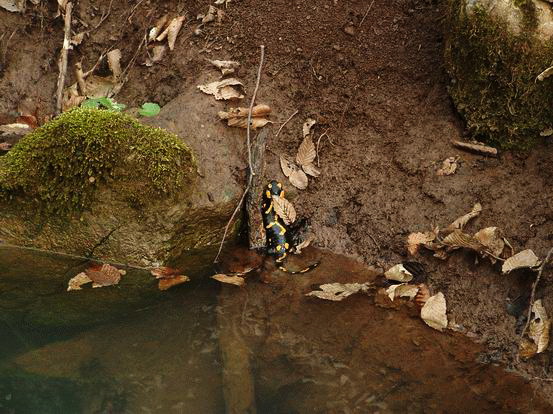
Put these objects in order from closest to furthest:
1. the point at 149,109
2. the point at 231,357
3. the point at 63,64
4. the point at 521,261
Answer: the point at 231,357
the point at 521,261
the point at 149,109
the point at 63,64

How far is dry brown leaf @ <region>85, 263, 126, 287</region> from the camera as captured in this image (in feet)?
17.9

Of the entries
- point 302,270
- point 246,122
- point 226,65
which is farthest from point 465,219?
point 226,65

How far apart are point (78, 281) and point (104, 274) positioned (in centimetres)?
22

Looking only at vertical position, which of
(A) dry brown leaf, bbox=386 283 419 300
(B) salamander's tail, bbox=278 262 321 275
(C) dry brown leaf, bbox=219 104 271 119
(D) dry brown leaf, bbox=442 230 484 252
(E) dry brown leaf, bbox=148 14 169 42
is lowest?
(B) salamander's tail, bbox=278 262 321 275

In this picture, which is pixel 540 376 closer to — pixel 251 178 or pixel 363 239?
pixel 363 239

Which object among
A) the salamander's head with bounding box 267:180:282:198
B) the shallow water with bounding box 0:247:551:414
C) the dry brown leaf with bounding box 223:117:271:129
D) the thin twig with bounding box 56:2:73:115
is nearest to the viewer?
the shallow water with bounding box 0:247:551:414

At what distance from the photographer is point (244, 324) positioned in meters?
5.18

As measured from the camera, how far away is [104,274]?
5504 mm

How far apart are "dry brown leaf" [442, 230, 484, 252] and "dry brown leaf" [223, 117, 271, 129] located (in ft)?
6.63

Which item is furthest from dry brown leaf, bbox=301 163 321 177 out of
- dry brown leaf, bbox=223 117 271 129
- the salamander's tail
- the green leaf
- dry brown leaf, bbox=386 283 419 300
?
the green leaf

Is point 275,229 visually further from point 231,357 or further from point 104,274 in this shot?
point 104,274

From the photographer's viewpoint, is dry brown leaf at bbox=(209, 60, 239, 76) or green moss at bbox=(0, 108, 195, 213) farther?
dry brown leaf at bbox=(209, 60, 239, 76)

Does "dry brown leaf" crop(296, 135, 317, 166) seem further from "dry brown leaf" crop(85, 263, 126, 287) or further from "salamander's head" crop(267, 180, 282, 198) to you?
"dry brown leaf" crop(85, 263, 126, 287)

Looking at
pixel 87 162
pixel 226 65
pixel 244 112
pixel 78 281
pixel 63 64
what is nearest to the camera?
pixel 87 162
